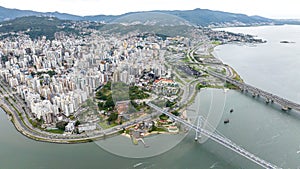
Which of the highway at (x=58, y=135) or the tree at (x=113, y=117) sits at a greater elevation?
the tree at (x=113, y=117)

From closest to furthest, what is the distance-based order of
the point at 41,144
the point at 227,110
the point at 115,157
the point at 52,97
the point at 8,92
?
the point at 115,157 < the point at 41,144 < the point at 227,110 < the point at 52,97 < the point at 8,92

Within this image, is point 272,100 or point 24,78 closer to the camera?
point 272,100

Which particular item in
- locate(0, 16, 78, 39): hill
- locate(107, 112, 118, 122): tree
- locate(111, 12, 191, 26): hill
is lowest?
locate(107, 112, 118, 122): tree

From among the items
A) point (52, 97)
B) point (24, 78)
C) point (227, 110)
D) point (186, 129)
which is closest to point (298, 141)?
point (227, 110)

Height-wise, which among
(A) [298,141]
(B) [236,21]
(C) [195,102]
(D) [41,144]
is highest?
(B) [236,21]

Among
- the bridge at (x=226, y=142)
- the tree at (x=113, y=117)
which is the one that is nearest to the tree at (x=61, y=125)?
the tree at (x=113, y=117)

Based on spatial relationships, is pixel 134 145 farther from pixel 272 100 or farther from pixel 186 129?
pixel 272 100

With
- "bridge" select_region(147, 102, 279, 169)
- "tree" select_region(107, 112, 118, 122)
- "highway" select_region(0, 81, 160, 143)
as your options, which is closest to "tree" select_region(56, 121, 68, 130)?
"highway" select_region(0, 81, 160, 143)

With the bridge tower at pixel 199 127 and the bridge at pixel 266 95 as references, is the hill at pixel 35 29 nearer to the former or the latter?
the bridge at pixel 266 95

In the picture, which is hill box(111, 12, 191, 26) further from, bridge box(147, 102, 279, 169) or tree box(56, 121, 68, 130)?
tree box(56, 121, 68, 130)

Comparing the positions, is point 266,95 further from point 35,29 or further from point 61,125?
point 35,29

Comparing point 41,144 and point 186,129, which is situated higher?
point 186,129
